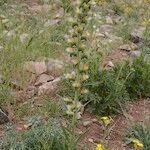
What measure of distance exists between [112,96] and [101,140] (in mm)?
554

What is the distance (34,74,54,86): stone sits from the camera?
532cm

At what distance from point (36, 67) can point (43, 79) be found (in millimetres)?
220

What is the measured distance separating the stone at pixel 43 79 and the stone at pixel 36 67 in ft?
0.26

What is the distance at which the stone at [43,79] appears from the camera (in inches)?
209

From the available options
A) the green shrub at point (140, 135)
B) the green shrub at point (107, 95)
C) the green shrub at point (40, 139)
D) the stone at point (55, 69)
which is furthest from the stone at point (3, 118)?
the stone at point (55, 69)

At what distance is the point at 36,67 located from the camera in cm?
555

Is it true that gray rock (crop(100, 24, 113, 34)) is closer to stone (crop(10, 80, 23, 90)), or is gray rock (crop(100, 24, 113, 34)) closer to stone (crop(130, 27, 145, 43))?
stone (crop(130, 27, 145, 43))

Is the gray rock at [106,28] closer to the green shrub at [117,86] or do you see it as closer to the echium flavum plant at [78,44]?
the green shrub at [117,86]

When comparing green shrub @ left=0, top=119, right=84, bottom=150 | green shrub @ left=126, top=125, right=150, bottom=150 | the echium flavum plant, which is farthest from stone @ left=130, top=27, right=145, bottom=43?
the echium flavum plant

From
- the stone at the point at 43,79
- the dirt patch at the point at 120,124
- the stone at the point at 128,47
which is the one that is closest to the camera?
the dirt patch at the point at 120,124

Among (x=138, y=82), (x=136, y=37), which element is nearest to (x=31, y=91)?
(x=138, y=82)

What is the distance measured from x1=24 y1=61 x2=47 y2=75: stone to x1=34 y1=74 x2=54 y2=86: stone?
0.08 meters

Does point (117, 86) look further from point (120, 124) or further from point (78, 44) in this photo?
point (78, 44)

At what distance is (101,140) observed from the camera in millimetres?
4387
